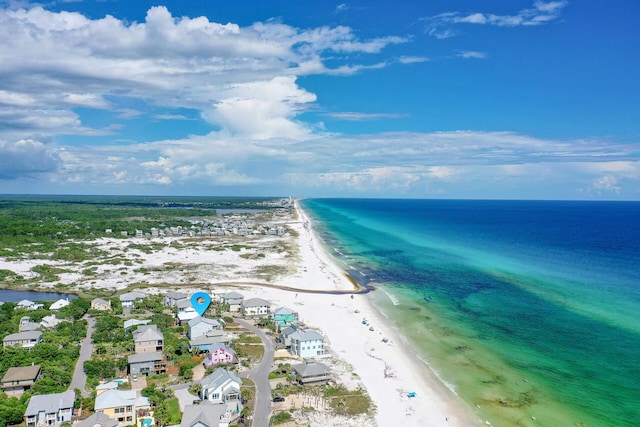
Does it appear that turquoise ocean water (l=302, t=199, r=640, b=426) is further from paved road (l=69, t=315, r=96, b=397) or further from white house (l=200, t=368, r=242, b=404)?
paved road (l=69, t=315, r=96, b=397)

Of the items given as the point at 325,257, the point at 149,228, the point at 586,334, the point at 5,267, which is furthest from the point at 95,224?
the point at 586,334

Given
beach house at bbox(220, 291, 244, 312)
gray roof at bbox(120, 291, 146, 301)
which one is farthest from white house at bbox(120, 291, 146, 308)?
beach house at bbox(220, 291, 244, 312)

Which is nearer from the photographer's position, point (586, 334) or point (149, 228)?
point (586, 334)

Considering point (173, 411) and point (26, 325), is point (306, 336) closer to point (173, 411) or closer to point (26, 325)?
point (173, 411)

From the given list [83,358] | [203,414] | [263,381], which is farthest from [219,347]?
[83,358]

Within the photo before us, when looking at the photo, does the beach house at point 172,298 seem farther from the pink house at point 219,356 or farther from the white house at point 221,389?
the white house at point 221,389

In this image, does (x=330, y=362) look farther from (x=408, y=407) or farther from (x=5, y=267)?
(x=5, y=267)

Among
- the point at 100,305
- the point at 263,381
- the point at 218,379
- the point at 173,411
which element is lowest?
the point at 263,381
